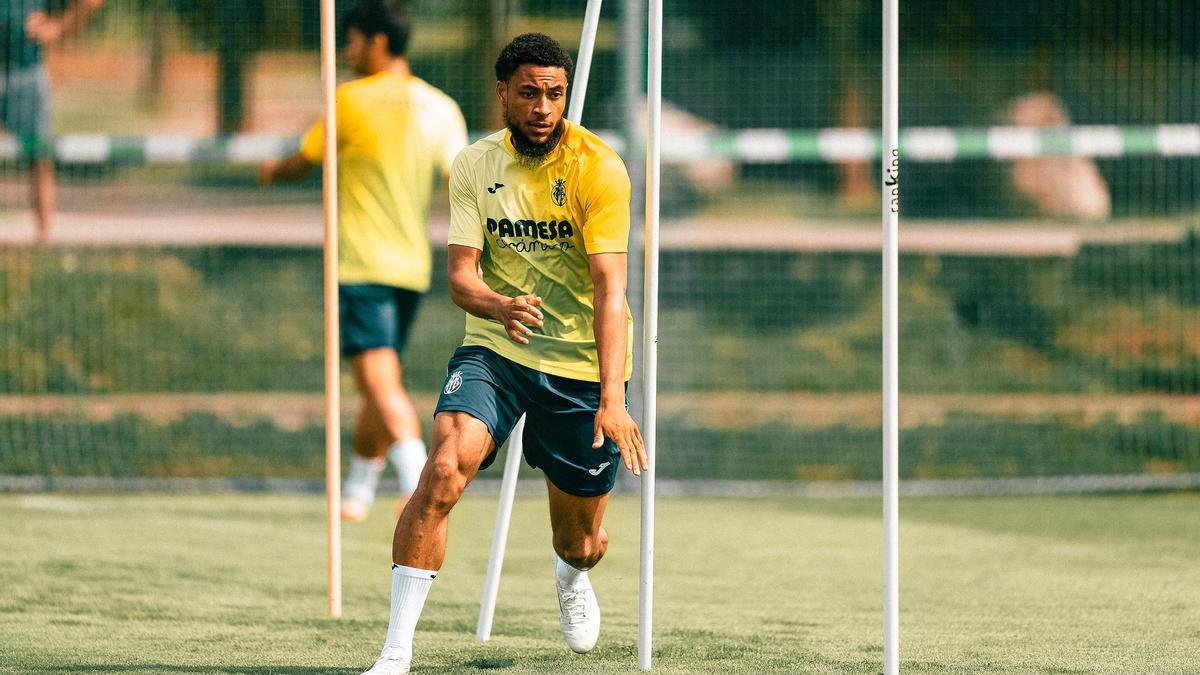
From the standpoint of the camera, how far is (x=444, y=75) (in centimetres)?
1327

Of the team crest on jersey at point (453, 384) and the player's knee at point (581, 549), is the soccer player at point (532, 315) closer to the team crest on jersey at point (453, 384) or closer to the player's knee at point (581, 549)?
the team crest on jersey at point (453, 384)

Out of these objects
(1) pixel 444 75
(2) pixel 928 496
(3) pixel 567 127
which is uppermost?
(1) pixel 444 75

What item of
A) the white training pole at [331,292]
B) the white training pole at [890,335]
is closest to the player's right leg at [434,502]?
the white training pole at [331,292]

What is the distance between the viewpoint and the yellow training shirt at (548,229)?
5754 millimetres

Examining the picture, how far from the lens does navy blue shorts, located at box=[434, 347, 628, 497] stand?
577 cm

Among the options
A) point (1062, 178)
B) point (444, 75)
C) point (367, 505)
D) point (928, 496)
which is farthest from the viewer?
point (1062, 178)

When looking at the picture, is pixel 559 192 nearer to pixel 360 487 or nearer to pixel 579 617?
pixel 579 617

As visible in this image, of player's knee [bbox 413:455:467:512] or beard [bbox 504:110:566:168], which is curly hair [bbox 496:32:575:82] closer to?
beard [bbox 504:110:566:168]

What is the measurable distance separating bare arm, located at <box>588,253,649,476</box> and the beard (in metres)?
0.36

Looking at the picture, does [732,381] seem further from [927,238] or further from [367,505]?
[367,505]

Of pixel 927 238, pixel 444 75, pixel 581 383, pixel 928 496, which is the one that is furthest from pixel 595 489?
pixel 927 238

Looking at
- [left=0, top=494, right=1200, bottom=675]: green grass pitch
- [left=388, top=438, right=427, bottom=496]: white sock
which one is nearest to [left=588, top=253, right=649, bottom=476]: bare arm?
[left=0, top=494, right=1200, bottom=675]: green grass pitch

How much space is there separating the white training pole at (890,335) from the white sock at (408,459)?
3790 mm

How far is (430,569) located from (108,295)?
1021 cm
